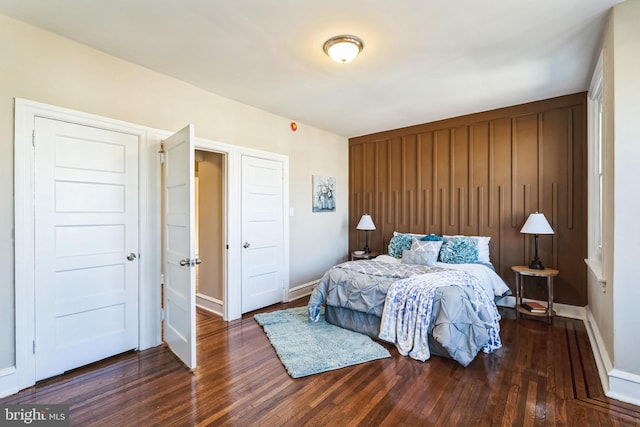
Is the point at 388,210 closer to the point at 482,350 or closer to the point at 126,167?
the point at 482,350

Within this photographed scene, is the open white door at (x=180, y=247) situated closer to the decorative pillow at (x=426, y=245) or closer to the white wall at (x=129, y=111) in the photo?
the white wall at (x=129, y=111)

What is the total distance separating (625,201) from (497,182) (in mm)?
2235

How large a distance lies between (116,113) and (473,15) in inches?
117

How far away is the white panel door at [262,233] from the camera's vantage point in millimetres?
3820

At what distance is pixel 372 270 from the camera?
3365mm

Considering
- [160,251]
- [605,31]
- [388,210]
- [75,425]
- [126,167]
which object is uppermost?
[605,31]

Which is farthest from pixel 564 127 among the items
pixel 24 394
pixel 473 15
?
pixel 24 394

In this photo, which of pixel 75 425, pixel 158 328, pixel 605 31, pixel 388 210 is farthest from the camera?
pixel 388 210

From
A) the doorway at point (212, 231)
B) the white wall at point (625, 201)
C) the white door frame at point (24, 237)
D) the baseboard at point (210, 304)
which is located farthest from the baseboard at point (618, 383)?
the white door frame at point (24, 237)

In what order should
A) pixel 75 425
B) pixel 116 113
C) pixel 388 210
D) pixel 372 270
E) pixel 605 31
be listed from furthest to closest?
pixel 388 210
pixel 372 270
pixel 116 113
pixel 605 31
pixel 75 425

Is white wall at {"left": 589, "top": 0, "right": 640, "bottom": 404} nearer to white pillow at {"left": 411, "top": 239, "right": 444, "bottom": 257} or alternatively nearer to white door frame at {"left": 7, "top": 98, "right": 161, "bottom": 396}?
white pillow at {"left": 411, "top": 239, "right": 444, "bottom": 257}

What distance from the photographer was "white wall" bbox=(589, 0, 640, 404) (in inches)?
78.5

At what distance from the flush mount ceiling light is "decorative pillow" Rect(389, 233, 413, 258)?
269 cm

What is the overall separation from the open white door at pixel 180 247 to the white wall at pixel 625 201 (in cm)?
301
